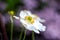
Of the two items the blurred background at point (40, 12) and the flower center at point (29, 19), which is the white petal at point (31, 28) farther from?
the blurred background at point (40, 12)

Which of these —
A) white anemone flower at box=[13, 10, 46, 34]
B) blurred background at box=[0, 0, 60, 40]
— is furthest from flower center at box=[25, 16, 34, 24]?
blurred background at box=[0, 0, 60, 40]

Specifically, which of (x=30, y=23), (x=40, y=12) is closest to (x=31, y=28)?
(x=30, y=23)

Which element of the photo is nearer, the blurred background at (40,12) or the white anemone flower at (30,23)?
the white anemone flower at (30,23)

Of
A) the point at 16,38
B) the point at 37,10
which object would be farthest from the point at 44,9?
the point at 16,38

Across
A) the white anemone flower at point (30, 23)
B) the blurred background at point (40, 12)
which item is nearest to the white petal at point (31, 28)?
the white anemone flower at point (30, 23)

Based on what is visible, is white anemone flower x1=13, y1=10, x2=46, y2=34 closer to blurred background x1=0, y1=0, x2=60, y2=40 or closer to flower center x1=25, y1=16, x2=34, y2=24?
flower center x1=25, y1=16, x2=34, y2=24

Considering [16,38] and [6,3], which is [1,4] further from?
[16,38]

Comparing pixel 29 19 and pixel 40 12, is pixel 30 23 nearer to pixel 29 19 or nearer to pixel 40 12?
pixel 29 19

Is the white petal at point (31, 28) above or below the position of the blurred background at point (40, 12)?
below
